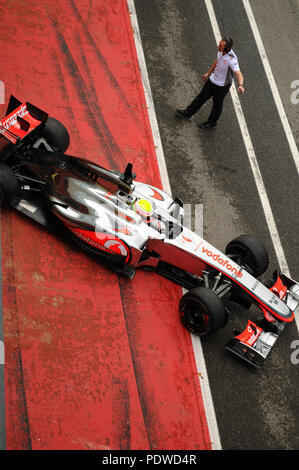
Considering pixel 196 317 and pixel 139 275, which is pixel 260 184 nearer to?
pixel 139 275

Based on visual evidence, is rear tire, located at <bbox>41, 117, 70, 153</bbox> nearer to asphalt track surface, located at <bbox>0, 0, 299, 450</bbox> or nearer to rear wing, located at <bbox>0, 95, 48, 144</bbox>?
rear wing, located at <bbox>0, 95, 48, 144</bbox>

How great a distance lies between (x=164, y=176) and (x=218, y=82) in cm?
199

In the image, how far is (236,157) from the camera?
1053 centimetres

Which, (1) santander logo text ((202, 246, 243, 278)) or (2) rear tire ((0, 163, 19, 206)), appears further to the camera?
(1) santander logo text ((202, 246, 243, 278))

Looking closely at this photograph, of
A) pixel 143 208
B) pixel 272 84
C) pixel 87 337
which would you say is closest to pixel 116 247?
pixel 143 208

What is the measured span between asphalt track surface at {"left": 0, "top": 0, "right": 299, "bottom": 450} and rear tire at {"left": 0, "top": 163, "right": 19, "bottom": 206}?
60 cm

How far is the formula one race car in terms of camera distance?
7.68 metres

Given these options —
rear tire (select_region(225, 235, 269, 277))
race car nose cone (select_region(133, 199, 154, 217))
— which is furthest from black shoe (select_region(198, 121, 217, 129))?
race car nose cone (select_region(133, 199, 154, 217))

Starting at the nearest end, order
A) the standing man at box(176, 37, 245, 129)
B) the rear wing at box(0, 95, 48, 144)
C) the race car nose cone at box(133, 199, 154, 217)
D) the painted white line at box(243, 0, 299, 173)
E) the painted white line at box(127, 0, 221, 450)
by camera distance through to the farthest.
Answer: the painted white line at box(127, 0, 221, 450)
the race car nose cone at box(133, 199, 154, 217)
the rear wing at box(0, 95, 48, 144)
the standing man at box(176, 37, 245, 129)
the painted white line at box(243, 0, 299, 173)

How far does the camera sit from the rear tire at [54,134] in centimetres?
843

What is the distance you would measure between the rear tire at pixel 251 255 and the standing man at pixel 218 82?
2.81 metres

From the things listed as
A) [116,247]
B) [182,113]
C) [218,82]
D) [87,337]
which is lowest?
[87,337]
